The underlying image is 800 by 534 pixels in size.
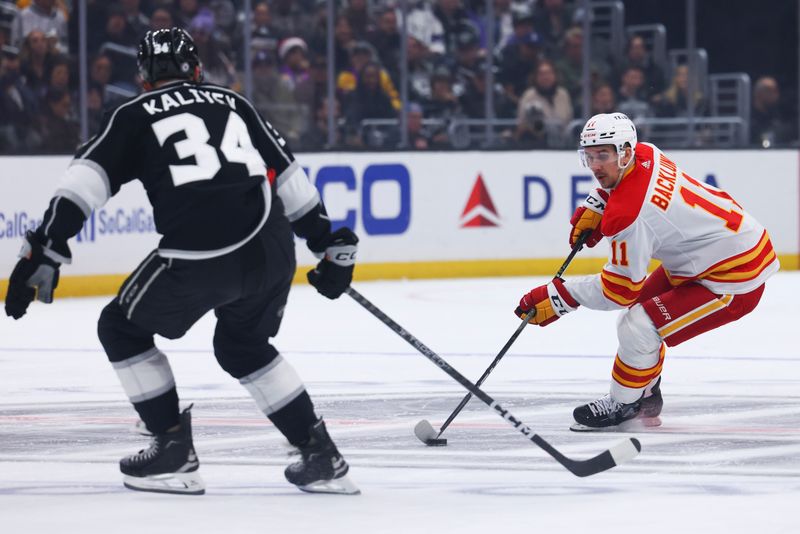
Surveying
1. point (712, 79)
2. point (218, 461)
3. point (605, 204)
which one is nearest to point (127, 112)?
point (218, 461)

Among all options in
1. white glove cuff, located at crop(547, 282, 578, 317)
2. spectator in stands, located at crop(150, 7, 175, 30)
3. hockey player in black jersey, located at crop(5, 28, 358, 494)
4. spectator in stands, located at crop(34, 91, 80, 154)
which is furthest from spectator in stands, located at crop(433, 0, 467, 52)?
hockey player in black jersey, located at crop(5, 28, 358, 494)

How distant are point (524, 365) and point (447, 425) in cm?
182

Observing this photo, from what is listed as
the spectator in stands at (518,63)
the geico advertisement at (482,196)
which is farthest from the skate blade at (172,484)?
the spectator in stands at (518,63)

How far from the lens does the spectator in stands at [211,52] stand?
10.9 meters

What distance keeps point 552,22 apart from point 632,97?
0.91 metres

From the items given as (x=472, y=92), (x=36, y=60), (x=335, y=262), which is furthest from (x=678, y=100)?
(x=335, y=262)

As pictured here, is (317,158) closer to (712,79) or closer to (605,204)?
(712,79)

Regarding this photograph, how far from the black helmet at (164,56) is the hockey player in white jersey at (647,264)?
159cm

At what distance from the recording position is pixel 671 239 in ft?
16.2

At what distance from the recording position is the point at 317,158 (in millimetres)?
10562

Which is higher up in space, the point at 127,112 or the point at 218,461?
the point at 127,112

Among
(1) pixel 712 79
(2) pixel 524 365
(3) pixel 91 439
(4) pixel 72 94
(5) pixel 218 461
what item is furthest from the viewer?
(1) pixel 712 79

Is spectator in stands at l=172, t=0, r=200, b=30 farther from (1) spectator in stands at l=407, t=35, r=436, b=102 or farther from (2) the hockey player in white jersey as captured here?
(2) the hockey player in white jersey

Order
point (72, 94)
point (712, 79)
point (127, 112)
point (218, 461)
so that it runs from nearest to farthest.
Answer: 1. point (127, 112)
2. point (218, 461)
3. point (72, 94)
4. point (712, 79)
